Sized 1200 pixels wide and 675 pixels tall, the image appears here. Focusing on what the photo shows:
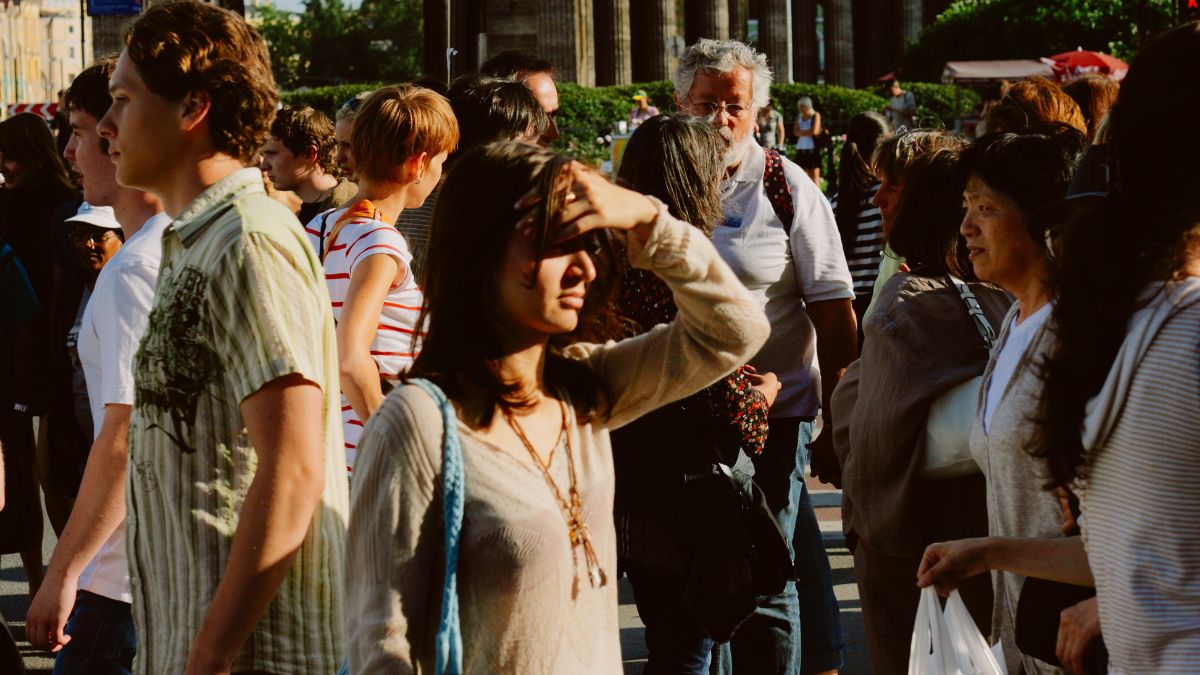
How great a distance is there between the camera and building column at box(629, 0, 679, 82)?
1858 inches

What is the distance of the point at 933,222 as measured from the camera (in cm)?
471

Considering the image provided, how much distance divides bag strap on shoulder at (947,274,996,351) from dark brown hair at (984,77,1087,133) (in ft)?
6.14

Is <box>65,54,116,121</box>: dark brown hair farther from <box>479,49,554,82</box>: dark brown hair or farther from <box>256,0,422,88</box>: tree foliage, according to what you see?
<box>256,0,422,88</box>: tree foliage

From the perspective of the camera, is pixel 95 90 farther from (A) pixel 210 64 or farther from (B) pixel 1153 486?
(B) pixel 1153 486

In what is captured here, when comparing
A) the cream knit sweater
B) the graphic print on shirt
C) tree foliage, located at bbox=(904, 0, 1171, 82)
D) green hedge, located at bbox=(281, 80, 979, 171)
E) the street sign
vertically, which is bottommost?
the cream knit sweater

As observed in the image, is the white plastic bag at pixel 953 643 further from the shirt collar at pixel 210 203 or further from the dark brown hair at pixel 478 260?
the shirt collar at pixel 210 203

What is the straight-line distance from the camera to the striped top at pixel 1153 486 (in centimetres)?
239

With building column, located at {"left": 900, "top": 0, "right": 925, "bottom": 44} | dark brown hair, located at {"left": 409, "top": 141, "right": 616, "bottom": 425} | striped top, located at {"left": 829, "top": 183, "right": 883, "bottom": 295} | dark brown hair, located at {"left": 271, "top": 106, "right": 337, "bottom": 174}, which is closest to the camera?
dark brown hair, located at {"left": 409, "top": 141, "right": 616, "bottom": 425}

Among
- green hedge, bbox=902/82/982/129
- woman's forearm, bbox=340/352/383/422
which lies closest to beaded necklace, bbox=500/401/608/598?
woman's forearm, bbox=340/352/383/422

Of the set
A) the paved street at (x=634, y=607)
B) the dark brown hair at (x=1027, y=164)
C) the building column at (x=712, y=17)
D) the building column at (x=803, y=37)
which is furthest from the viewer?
the building column at (x=803, y=37)

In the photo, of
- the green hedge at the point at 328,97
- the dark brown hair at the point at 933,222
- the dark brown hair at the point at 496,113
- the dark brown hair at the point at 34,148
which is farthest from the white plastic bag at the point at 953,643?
the green hedge at the point at 328,97

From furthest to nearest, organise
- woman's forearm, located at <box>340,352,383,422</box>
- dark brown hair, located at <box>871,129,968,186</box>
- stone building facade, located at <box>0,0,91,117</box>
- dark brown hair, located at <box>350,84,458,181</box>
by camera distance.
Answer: stone building facade, located at <box>0,0,91,117</box>, dark brown hair, located at <box>871,129,968,186</box>, dark brown hair, located at <box>350,84,458,181</box>, woman's forearm, located at <box>340,352,383,422</box>

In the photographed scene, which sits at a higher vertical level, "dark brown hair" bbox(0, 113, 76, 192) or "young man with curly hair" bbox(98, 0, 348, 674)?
"dark brown hair" bbox(0, 113, 76, 192)

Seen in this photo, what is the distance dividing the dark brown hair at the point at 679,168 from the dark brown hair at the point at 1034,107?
2.04 m
